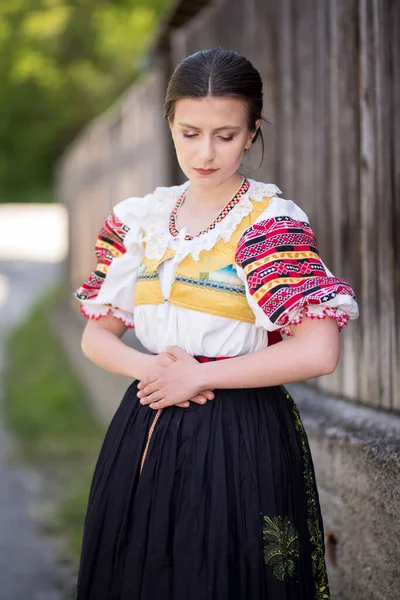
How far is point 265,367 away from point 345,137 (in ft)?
4.79

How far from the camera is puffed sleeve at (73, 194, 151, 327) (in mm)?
2334

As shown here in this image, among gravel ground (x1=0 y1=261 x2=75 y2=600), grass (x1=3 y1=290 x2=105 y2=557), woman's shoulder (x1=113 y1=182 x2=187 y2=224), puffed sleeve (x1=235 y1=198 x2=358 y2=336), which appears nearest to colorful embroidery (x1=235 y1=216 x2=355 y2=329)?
puffed sleeve (x1=235 y1=198 x2=358 y2=336)

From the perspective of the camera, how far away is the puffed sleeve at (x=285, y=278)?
199 centimetres

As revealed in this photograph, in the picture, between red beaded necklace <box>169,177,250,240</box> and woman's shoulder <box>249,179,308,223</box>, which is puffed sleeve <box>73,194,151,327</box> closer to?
red beaded necklace <box>169,177,250,240</box>

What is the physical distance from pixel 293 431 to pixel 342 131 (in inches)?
57.2

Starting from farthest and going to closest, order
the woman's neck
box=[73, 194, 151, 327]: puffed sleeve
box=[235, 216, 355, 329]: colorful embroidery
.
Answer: box=[73, 194, 151, 327]: puffed sleeve
the woman's neck
box=[235, 216, 355, 329]: colorful embroidery

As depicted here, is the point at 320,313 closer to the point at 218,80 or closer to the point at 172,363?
the point at 172,363

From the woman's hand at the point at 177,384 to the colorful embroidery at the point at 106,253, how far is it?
357mm

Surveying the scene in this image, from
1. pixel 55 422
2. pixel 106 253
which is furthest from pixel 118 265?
pixel 55 422

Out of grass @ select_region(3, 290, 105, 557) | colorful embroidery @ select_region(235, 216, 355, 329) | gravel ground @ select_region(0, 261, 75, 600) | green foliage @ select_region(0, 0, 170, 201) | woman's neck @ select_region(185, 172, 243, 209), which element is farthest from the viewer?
green foliage @ select_region(0, 0, 170, 201)

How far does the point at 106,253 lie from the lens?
2395 mm

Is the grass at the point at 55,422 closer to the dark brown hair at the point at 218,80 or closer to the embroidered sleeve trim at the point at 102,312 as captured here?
the embroidered sleeve trim at the point at 102,312

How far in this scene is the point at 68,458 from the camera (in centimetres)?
602

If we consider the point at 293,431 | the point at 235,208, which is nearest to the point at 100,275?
the point at 235,208
